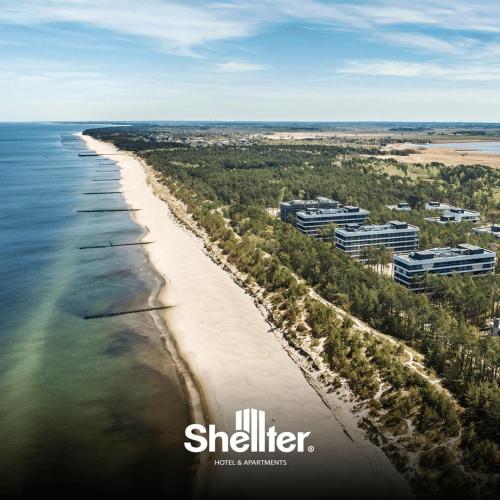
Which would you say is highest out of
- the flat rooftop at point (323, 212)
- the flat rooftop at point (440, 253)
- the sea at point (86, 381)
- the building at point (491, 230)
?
the flat rooftop at point (323, 212)

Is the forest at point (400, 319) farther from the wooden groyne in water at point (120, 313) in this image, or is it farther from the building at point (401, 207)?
the wooden groyne in water at point (120, 313)

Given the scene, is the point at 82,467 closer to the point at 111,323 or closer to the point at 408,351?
the point at 111,323

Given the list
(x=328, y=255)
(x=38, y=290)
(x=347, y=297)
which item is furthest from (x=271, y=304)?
(x=38, y=290)

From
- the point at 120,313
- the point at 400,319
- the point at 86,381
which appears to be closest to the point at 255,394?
the point at 86,381

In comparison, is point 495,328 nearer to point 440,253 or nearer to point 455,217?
point 440,253

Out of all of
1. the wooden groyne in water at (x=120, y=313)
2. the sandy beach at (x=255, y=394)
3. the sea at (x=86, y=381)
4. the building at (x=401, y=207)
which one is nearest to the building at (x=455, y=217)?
the building at (x=401, y=207)
